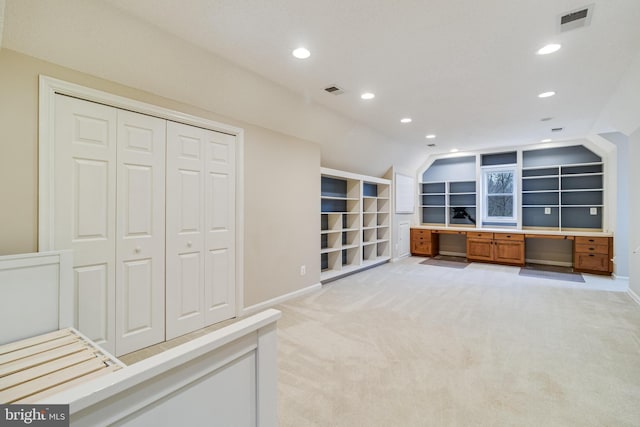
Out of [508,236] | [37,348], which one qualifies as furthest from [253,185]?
[508,236]

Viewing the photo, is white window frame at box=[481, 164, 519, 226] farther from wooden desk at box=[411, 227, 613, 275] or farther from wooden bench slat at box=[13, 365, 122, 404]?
wooden bench slat at box=[13, 365, 122, 404]

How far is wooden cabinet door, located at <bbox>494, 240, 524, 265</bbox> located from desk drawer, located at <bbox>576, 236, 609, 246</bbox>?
896 mm

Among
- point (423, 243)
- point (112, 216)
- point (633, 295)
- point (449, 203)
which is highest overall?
point (449, 203)

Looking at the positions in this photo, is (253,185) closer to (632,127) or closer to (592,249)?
(632,127)

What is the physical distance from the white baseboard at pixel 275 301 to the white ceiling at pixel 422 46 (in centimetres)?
259

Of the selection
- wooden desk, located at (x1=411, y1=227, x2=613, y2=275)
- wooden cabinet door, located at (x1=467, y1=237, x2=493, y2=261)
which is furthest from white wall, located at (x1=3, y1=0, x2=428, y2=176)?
wooden cabinet door, located at (x1=467, y1=237, x2=493, y2=261)

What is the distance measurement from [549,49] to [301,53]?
2134 mm

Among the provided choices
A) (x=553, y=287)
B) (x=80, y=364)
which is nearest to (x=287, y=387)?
(x=80, y=364)

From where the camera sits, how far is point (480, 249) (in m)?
6.57

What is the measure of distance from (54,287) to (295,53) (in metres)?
2.47

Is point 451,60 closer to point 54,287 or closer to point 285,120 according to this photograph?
point 285,120

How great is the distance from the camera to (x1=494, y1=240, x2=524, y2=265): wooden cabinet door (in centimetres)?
610

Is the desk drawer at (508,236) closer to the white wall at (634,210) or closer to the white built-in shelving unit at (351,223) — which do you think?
the white wall at (634,210)

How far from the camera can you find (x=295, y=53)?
260 cm
